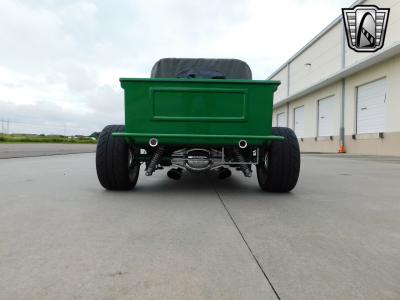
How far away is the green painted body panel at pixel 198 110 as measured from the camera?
3.81 m

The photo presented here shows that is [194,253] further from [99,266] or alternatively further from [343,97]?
[343,97]

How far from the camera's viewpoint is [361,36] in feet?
55.1

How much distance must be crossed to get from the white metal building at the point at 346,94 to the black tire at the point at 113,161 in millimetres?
13143

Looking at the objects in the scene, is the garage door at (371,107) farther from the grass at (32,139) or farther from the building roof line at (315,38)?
the grass at (32,139)

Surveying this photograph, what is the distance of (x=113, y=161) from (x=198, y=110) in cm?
109

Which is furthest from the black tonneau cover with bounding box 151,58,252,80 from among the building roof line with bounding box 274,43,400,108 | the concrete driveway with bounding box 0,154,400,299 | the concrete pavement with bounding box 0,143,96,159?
the building roof line with bounding box 274,43,400,108

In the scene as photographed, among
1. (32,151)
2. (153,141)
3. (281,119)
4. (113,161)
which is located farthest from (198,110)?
(281,119)

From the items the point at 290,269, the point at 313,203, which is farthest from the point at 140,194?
the point at 290,269

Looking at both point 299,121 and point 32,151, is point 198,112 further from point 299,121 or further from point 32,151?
point 299,121

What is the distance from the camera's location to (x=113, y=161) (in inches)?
158

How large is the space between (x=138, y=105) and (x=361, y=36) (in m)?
16.0

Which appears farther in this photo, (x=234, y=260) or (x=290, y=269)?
(x=234, y=260)

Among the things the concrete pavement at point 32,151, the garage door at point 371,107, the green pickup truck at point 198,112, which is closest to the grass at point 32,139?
the concrete pavement at point 32,151

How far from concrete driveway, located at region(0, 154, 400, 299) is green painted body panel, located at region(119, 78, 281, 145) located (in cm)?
68
